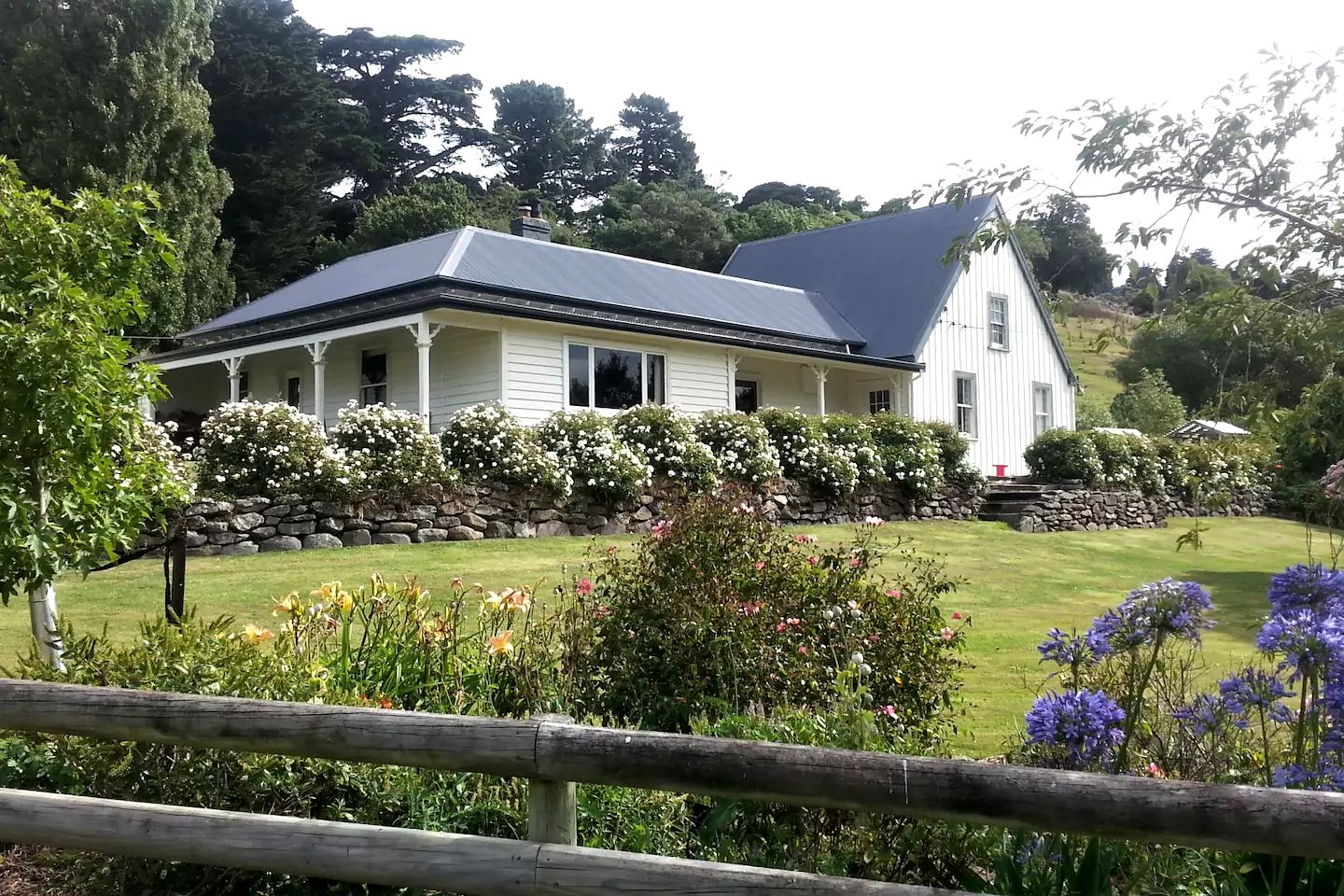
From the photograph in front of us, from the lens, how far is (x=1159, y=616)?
11.7 feet

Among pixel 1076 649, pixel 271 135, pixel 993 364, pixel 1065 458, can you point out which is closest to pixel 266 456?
pixel 1076 649

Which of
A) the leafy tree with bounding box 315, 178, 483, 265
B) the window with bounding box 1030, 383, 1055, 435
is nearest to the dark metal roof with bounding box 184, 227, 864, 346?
the window with bounding box 1030, 383, 1055, 435

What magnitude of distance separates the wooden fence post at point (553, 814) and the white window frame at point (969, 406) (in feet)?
78.6

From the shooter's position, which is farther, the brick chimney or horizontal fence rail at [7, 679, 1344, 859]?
the brick chimney

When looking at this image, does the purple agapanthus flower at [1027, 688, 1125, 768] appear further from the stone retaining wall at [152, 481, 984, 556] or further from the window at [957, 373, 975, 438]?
the window at [957, 373, 975, 438]

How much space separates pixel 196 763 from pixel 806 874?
2515 millimetres

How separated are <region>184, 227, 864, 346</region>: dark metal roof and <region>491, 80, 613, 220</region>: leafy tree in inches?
1166

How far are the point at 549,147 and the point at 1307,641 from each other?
5359cm

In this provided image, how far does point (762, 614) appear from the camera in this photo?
5.28m

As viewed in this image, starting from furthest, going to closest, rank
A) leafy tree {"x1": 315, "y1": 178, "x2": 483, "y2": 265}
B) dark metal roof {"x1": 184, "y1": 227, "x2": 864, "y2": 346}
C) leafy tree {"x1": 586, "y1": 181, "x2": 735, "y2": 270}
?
1. leafy tree {"x1": 586, "y1": 181, "x2": 735, "y2": 270}
2. leafy tree {"x1": 315, "y1": 178, "x2": 483, "y2": 265}
3. dark metal roof {"x1": 184, "y1": 227, "x2": 864, "y2": 346}

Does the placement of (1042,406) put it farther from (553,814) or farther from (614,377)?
(553,814)

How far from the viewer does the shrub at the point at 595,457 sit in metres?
15.6

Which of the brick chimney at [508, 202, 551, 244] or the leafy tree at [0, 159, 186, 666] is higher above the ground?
the brick chimney at [508, 202, 551, 244]

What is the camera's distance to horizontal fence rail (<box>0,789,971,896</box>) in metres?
3.11
